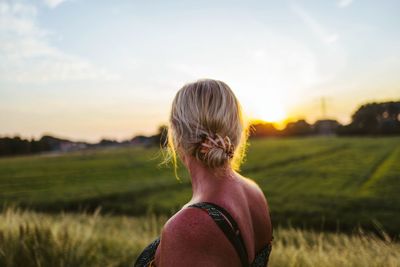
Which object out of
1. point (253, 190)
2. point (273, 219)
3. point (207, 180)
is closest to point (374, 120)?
point (273, 219)

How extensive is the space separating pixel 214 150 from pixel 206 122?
128 mm

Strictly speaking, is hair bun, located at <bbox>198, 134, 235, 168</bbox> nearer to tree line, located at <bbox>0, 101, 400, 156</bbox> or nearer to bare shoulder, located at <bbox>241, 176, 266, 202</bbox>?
bare shoulder, located at <bbox>241, 176, 266, 202</bbox>

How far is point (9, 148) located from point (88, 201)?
305ft

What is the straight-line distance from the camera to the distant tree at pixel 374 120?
314 feet

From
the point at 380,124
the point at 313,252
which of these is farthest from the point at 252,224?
the point at 380,124

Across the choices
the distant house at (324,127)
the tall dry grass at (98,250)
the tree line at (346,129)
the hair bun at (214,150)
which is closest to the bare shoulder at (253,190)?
the hair bun at (214,150)

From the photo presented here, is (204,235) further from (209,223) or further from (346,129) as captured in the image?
(346,129)

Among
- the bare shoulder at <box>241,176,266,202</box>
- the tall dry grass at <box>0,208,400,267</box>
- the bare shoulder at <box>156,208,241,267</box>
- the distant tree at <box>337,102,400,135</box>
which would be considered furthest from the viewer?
the distant tree at <box>337,102,400,135</box>

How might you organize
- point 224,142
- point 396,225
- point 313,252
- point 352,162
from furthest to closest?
point 352,162, point 396,225, point 313,252, point 224,142

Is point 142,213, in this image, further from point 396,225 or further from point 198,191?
point 198,191

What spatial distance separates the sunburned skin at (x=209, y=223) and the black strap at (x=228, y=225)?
0.02 m

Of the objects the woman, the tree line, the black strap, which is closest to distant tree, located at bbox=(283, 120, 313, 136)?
the tree line

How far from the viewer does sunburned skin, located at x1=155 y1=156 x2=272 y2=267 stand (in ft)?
5.58

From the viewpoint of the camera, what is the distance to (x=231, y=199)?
1929 millimetres
